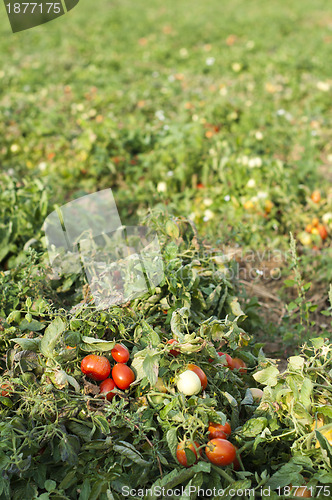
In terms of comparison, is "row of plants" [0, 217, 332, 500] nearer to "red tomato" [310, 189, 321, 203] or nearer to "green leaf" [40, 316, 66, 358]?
"green leaf" [40, 316, 66, 358]

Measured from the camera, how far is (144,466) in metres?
1.48

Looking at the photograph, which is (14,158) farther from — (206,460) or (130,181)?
(206,460)

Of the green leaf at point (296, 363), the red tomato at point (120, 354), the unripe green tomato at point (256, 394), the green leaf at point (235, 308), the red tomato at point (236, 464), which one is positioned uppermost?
the red tomato at point (120, 354)

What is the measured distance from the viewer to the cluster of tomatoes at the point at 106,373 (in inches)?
63.3

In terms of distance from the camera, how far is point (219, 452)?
144 centimetres

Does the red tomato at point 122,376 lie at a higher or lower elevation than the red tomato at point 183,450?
higher

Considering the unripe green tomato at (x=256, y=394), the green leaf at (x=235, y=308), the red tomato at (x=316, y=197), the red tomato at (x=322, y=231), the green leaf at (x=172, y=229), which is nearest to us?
the unripe green tomato at (x=256, y=394)

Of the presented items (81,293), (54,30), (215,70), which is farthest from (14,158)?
(54,30)

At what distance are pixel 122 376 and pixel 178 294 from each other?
471 millimetres

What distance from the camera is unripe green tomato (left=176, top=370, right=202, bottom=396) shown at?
1531mm

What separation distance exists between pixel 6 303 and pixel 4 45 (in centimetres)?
769

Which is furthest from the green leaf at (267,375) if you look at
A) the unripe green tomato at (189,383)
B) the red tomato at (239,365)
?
the unripe green tomato at (189,383)

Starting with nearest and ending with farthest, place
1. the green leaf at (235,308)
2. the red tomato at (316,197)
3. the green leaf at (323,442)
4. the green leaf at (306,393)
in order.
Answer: the green leaf at (323,442), the green leaf at (306,393), the green leaf at (235,308), the red tomato at (316,197)

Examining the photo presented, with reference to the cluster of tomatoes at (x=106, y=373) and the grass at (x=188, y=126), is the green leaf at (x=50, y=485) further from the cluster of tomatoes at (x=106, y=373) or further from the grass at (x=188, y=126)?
the grass at (x=188, y=126)
